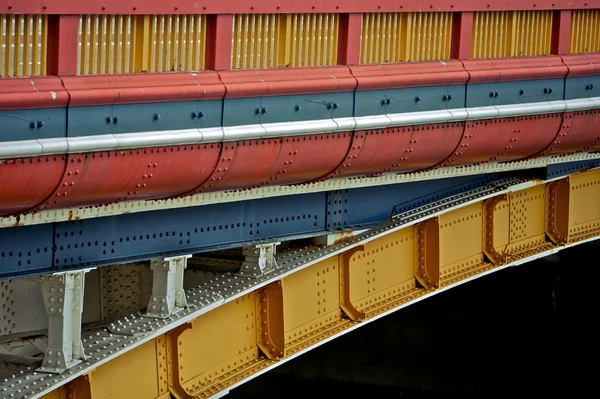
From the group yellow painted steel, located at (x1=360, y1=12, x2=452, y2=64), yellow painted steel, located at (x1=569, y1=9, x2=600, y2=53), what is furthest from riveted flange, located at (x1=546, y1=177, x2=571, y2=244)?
yellow painted steel, located at (x1=360, y1=12, x2=452, y2=64)

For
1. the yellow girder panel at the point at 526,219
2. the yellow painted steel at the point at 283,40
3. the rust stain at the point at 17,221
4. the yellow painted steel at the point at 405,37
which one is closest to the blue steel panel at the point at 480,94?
the yellow painted steel at the point at 405,37

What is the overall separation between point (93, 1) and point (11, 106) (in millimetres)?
1295

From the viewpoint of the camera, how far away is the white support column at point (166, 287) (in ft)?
50.5

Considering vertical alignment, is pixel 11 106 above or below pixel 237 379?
above

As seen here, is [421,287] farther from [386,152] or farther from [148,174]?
[148,174]

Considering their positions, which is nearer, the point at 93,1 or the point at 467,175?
the point at 93,1

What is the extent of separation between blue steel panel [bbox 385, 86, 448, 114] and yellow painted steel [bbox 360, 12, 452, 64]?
1.27 ft

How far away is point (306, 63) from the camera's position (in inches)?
631

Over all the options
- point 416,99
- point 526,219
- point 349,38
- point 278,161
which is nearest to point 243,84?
point 278,161

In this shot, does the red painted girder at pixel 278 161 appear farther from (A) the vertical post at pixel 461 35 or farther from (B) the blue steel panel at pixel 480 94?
(A) the vertical post at pixel 461 35

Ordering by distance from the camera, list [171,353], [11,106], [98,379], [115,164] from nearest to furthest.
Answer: [11,106]
[115,164]
[98,379]
[171,353]

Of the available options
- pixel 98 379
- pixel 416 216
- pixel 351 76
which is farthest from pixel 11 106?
pixel 416 216

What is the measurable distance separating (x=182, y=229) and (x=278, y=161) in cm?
109

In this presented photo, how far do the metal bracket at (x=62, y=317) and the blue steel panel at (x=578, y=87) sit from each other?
7144 millimetres
